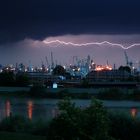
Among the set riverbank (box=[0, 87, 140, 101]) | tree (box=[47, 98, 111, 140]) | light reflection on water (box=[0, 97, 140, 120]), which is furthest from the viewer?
riverbank (box=[0, 87, 140, 101])

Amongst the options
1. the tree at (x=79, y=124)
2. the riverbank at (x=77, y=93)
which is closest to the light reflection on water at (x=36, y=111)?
the tree at (x=79, y=124)

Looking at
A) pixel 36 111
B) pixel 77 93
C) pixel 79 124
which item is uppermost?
pixel 79 124

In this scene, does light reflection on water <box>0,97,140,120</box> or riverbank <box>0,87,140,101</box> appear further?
riverbank <box>0,87,140,101</box>

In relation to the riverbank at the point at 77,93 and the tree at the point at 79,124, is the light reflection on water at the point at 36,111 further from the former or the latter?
the riverbank at the point at 77,93

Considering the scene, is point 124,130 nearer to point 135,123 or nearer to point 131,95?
point 135,123

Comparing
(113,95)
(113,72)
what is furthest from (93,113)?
(113,72)

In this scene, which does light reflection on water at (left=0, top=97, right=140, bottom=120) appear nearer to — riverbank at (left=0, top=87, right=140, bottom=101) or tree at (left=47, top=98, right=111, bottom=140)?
tree at (left=47, top=98, right=111, bottom=140)

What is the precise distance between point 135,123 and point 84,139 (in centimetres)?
570

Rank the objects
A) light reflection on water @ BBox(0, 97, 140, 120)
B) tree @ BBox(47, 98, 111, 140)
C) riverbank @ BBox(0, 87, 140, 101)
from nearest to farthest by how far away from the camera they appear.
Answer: tree @ BBox(47, 98, 111, 140) → light reflection on water @ BBox(0, 97, 140, 120) → riverbank @ BBox(0, 87, 140, 101)

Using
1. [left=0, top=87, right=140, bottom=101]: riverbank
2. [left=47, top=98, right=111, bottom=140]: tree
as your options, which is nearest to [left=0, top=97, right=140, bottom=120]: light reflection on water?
[left=47, top=98, right=111, bottom=140]: tree

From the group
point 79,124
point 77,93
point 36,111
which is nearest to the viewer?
point 79,124

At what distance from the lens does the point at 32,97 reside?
254ft

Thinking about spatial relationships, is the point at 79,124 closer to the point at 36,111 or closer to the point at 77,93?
the point at 36,111

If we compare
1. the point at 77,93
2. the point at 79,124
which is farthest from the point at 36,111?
the point at 77,93
